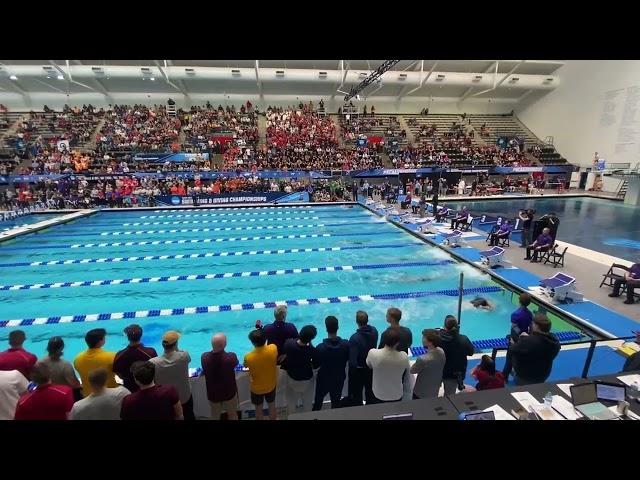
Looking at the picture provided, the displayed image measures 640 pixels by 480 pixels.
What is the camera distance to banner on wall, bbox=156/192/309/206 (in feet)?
57.4

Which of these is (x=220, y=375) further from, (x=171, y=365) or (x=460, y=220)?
(x=460, y=220)

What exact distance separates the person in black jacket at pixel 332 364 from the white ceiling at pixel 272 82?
2294 cm

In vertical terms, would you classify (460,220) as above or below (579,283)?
above

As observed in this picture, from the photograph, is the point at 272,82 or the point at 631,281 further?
the point at 272,82

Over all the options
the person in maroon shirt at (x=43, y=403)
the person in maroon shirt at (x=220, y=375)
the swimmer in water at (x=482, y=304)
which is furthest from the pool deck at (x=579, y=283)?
the person in maroon shirt at (x=43, y=403)

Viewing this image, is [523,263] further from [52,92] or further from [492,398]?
[52,92]

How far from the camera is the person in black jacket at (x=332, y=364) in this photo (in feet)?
9.92

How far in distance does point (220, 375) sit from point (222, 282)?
16.9 ft

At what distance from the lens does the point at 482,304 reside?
647cm

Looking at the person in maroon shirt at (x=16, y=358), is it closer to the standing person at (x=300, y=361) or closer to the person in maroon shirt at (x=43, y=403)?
the person in maroon shirt at (x=43, y=403)

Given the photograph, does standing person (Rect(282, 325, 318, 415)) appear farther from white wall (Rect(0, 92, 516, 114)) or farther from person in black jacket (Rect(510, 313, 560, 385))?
white wall (Rect(0, 92, 516, 114))

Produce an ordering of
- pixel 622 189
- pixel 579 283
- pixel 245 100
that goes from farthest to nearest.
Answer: pixel 245 100 → pixel 622 189 → pixel 579 283

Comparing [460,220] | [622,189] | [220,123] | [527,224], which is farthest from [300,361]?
[622,189]
